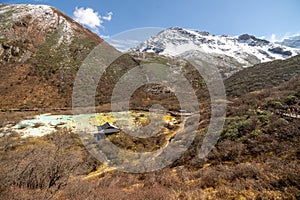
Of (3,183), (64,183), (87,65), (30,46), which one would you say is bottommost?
(64,183)

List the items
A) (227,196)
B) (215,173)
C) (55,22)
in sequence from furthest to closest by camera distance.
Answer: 1. (55,22)
2. (215,173)
3. (227,196)

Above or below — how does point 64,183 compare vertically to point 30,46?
below

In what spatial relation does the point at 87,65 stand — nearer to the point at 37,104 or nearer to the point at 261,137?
the point at 37,104

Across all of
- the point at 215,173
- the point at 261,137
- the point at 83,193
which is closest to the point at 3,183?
the point at 83,193

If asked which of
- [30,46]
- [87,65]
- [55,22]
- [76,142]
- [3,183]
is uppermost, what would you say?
[55,22]

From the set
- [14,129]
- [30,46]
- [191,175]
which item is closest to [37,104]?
[14,129]

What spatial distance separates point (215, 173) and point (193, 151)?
4184 millimetres

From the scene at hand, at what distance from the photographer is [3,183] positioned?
4.96 meters

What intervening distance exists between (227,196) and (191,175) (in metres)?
2.50

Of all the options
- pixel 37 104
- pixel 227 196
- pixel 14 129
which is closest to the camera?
pixel 227 196

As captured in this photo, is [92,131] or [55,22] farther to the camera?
[55,22]

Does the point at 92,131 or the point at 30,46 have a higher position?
the point at 30,46

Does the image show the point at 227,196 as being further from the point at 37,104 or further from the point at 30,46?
the point at 30,46

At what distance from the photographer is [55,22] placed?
5606 centimetres
